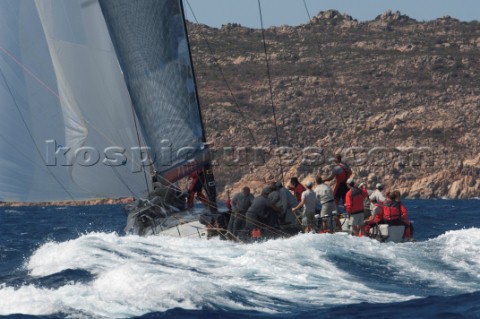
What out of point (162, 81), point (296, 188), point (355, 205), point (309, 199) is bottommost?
point (355, 205)

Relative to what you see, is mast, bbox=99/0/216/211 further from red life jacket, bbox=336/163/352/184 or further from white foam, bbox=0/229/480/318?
red life jacket, bbox=336/163/352/184

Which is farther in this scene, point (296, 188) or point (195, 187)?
point (195, 187)

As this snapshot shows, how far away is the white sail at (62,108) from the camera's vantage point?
15.1m

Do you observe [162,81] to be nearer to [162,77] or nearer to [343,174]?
[162,77]

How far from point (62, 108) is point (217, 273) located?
15.2ft

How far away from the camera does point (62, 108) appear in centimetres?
1577

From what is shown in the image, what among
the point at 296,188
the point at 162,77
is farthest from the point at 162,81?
the point at 296,188

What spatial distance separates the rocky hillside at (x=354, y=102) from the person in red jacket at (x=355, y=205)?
40.2 m

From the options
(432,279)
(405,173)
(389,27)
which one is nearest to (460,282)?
(432,279)

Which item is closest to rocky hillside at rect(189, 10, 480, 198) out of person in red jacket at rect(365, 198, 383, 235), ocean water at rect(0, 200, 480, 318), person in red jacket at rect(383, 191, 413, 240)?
person in red jacket at rect(365, 198, 383, 235)

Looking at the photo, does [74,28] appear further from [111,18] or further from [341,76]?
[341,76]

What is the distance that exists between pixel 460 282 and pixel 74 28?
773cm

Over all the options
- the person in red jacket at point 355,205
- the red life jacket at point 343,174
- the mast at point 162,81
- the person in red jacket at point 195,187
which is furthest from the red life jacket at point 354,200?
the person in red jacket at point 195,187

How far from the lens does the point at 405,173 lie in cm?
6372
